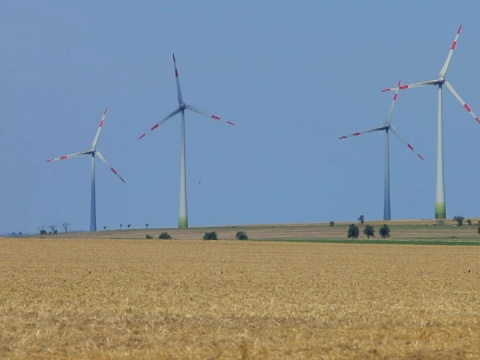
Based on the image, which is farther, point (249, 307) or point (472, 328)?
point (249, 307)

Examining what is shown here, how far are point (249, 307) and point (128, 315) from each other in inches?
171

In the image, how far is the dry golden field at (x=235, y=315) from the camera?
21.7m

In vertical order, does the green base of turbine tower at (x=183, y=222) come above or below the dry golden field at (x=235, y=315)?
above

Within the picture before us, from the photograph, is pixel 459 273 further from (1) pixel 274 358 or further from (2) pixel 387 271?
(1) pixel 274 358

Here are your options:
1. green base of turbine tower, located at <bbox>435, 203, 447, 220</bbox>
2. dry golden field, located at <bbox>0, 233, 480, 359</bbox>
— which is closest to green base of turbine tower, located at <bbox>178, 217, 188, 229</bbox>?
green base of turbine tower, located at <bbox>435, 203, 447, 220</bbox>

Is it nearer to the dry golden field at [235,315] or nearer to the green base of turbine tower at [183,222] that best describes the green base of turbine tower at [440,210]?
the green base of turbine tower at [183,222]

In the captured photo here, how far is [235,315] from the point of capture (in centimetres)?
2859

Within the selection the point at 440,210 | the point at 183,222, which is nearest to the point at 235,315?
the point at 183,222

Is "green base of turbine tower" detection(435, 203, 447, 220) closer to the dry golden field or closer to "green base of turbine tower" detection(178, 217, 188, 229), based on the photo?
"green base of turbine tower" detection(178, 217, 188, 229)

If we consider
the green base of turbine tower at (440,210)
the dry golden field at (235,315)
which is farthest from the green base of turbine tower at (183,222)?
the dry golden field at (235,315)

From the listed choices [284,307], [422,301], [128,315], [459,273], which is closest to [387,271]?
[459,273]

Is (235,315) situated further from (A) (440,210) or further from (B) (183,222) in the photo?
(A) (440,210)

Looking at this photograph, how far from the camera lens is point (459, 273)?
5441 centimetres

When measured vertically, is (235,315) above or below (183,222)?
below
